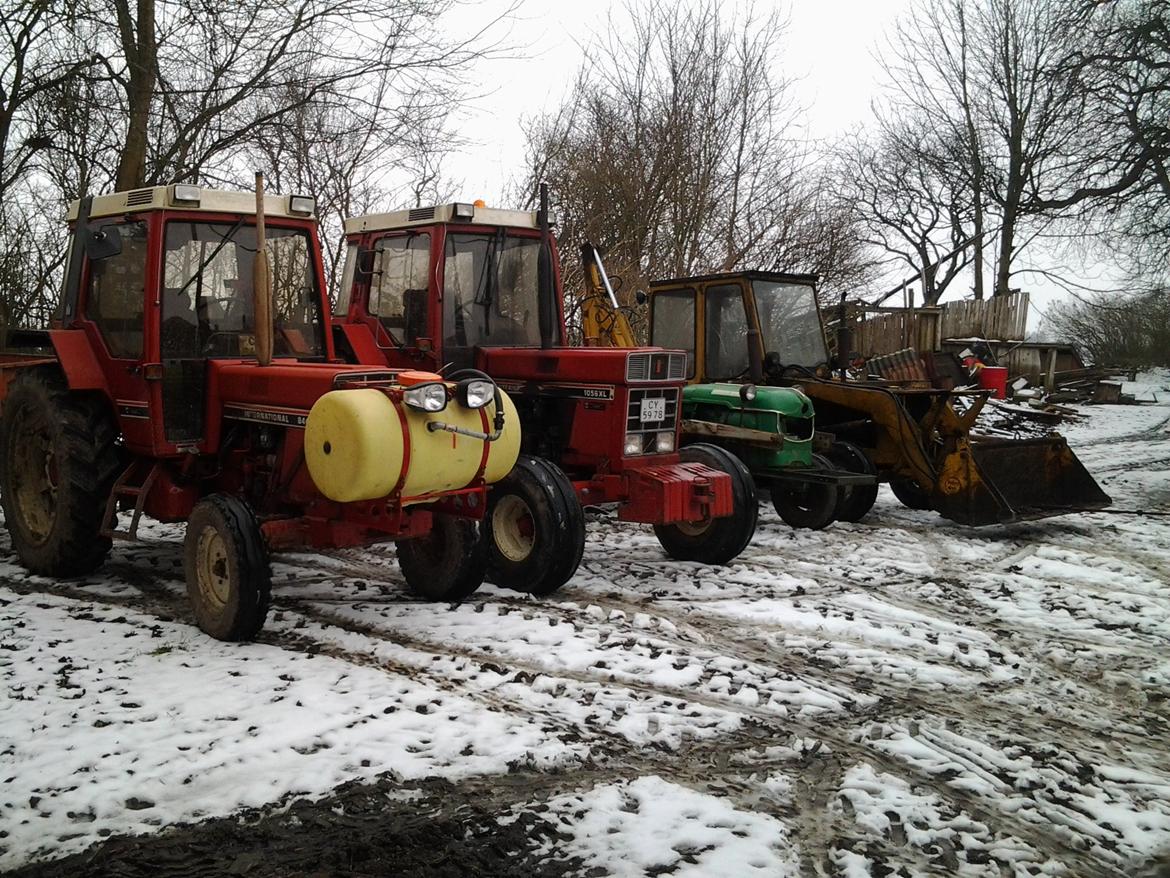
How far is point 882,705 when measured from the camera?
4539mm

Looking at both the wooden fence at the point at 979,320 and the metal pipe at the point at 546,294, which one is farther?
the wooden fence at the point at 979,320

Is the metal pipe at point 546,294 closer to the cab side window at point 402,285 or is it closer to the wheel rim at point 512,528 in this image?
the cab side window at point 402,285

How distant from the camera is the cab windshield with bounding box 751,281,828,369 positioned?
8836mm

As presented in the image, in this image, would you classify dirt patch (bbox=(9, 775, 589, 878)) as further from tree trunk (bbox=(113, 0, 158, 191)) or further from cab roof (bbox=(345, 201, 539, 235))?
tree trunk (bbox=(113, 0, 158, 191))

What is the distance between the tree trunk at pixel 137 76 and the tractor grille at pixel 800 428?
6558 mm

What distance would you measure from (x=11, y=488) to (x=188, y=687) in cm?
306

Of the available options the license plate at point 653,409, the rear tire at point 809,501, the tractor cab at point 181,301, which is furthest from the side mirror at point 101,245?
the rear tire at point 809,501

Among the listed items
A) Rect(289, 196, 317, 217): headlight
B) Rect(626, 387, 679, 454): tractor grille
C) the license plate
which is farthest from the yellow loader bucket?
Rect(289, 196, 317, 217): headlight

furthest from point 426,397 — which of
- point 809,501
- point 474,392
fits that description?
point 809,501

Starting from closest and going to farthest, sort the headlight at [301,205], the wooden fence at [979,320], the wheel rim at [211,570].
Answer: the wheel rim at [211,570]
the headlight at [301,205]
the wooden fence at [979,320]

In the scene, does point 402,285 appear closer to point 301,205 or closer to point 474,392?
point 301,205

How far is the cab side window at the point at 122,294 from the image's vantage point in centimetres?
586

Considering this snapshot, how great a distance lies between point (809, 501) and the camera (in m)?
8.64

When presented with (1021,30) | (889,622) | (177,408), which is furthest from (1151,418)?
(177,408)
